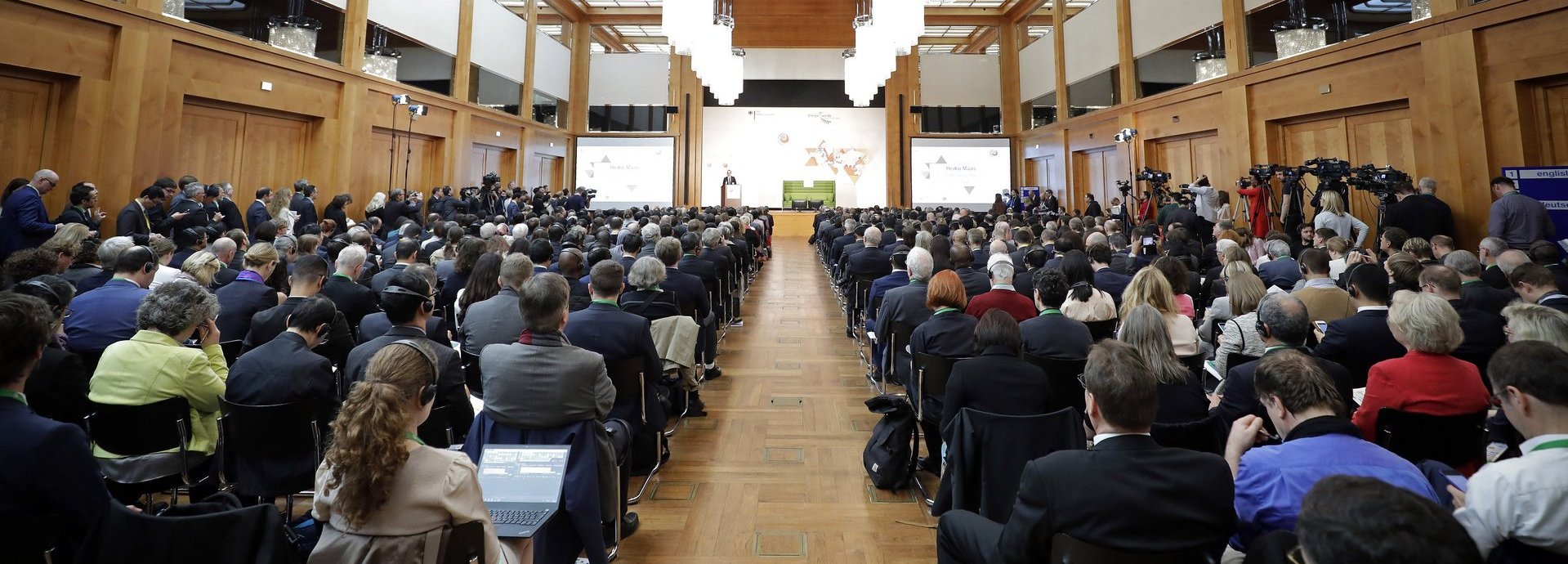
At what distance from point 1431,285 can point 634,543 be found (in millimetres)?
3717

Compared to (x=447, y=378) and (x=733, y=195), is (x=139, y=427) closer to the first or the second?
(x=447, y=378)

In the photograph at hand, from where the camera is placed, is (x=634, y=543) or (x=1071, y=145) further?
(x=1071, y=145)

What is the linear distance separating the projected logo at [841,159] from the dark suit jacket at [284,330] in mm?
18196

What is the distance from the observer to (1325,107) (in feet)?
27.2

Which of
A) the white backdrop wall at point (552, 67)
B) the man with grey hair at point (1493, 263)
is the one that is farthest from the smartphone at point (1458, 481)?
the white backdrop wall at point (552, 67)

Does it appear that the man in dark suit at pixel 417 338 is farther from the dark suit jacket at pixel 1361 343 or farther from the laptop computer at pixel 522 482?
the dark suit jacket at pixel 1361 343

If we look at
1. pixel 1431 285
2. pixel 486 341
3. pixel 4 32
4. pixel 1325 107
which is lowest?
pixel 486 341

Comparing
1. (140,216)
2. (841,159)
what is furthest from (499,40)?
(841,159)

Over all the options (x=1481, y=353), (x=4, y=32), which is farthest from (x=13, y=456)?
(x=4, y=32)

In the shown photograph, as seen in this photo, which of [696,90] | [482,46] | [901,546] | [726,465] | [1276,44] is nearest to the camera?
[901,546]

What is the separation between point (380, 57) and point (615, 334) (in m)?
10.1

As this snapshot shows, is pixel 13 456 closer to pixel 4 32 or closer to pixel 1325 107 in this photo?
pixel 4 32

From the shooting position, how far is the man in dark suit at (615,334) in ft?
8.54

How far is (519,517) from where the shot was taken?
1.63 meters
